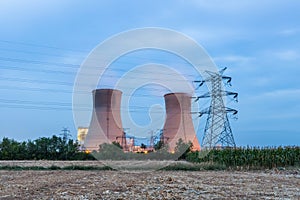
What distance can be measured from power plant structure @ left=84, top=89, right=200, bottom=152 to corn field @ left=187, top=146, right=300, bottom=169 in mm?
4557

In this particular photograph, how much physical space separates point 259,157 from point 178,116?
588cm

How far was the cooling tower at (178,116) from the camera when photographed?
21.8 metres

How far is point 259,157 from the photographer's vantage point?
17672mm

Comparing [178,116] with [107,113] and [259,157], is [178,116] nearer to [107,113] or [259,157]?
[107,113]

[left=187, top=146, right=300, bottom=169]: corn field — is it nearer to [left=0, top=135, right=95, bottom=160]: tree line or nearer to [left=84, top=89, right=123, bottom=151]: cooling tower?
[left=84, top=89, right=123, bottom=151]: cooling tower

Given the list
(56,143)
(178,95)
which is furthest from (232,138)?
(56,143)

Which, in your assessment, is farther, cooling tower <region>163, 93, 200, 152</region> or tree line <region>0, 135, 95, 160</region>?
tree line <region>0, 135, 95, 160</region>

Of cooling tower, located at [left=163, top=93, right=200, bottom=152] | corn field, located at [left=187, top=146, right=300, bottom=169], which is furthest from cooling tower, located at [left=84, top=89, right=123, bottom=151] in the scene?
corn field, located at [left=187, top=146, right=300, bottom=169]

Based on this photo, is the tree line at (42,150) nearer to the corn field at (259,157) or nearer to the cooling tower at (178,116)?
the cooling tower at (178,116)

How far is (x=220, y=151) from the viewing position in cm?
1886

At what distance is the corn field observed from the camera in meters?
17.6

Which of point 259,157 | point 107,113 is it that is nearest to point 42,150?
point 107,113

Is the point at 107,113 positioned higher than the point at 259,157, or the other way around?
the point at 107,113

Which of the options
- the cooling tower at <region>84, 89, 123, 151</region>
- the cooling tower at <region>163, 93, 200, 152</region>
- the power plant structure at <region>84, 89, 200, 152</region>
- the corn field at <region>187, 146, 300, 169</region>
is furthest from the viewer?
the cooling tower at <region>163, 93, 200, 152</region>
